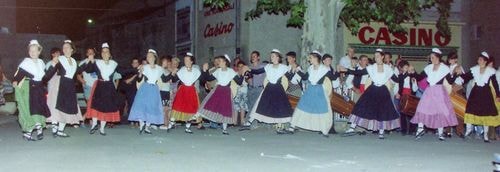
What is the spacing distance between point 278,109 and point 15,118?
8.62 metres

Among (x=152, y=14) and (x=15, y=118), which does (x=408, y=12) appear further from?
(x=152, y=14)

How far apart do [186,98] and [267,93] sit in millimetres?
1718

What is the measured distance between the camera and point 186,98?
14859 millimetres

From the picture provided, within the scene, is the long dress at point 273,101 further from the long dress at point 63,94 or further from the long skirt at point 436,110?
the long dress at point 63,94

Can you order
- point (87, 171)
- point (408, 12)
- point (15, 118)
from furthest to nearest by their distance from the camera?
point (15, 118) → point (408, 12) → point (87, 171)

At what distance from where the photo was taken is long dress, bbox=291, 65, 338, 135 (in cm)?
1422

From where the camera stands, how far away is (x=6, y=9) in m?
37.7

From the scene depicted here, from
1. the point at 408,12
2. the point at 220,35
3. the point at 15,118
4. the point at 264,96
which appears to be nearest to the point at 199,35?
the point at 220,35

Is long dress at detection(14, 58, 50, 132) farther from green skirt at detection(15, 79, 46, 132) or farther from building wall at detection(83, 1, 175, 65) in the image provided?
building wall at detection(83, 1, 175, 65)

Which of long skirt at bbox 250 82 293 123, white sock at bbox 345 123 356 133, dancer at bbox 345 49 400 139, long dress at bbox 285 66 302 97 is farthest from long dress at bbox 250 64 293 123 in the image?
dancer at bbox 345 49 400 139

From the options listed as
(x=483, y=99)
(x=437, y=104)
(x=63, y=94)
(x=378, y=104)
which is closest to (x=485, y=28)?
(x=483, y=99)

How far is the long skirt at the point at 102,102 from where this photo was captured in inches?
532

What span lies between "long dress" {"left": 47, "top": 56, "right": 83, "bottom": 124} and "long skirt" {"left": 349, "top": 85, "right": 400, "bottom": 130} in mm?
5585

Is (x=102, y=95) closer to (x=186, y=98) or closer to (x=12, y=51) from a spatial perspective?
(x=186, y=98)
